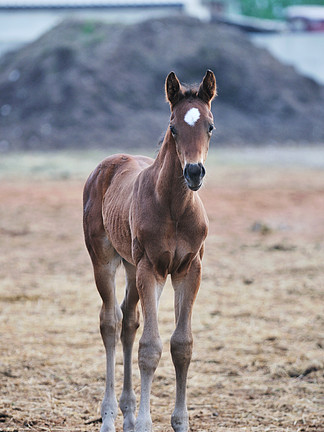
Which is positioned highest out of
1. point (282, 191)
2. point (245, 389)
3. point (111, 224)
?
point (111, 224)

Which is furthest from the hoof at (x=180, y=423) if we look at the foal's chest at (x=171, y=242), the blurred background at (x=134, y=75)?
the blurred background at (x=134, y=75)

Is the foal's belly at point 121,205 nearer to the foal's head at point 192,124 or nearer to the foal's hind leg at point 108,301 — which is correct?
the foal's hind leg at point 108,301

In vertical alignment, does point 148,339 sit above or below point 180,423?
above

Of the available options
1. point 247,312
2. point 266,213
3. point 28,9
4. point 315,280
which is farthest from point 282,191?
point 28,9

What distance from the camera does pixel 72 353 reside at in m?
5.64

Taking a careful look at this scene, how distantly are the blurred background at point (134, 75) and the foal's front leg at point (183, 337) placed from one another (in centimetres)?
1981

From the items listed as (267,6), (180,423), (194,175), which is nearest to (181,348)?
(180,423)

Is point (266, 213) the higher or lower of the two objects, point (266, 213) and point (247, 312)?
the lower

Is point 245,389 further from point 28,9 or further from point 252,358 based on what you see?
point 28,9

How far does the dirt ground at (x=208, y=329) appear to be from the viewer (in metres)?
4.46

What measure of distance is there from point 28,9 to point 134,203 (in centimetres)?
3386

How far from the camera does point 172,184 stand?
3.73 meters

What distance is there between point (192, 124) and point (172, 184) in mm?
425

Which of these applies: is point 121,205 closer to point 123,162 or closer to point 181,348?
point 123,162
